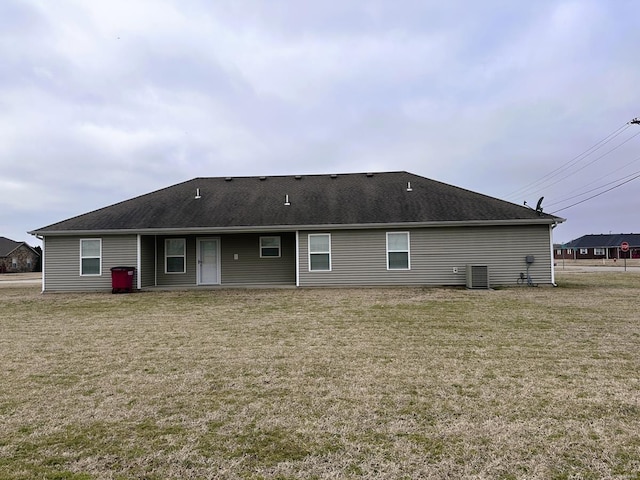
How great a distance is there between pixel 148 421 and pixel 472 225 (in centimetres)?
1314

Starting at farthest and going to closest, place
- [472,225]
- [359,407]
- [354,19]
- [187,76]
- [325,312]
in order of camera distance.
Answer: [187,76], [472,225], [354,19], [325,312], [359,407]

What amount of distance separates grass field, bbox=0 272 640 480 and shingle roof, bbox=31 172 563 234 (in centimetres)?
719

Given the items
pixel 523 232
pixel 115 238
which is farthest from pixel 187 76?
pixel 523 232

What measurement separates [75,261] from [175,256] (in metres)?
3.51

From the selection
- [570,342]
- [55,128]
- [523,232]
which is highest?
[55,128]

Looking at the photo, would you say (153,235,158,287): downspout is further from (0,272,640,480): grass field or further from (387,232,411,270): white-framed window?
(387,232,411,270): white-framed window

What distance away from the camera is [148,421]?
3.30 meters

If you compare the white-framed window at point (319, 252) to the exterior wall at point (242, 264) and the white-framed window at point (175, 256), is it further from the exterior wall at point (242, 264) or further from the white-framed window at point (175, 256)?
the white-framed window at point (175, 256)

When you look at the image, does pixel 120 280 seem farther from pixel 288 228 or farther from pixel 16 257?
pixel 16 257

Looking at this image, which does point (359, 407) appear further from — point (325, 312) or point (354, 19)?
point (354, 19)

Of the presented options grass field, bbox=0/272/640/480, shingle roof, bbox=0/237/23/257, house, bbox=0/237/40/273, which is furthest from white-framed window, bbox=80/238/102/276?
shingle roof, bbox=0/237/23/257

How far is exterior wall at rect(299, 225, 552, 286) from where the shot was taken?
47.3 ft

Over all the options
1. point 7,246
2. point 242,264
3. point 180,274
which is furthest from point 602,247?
point 7,246

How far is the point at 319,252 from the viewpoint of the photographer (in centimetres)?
1497
